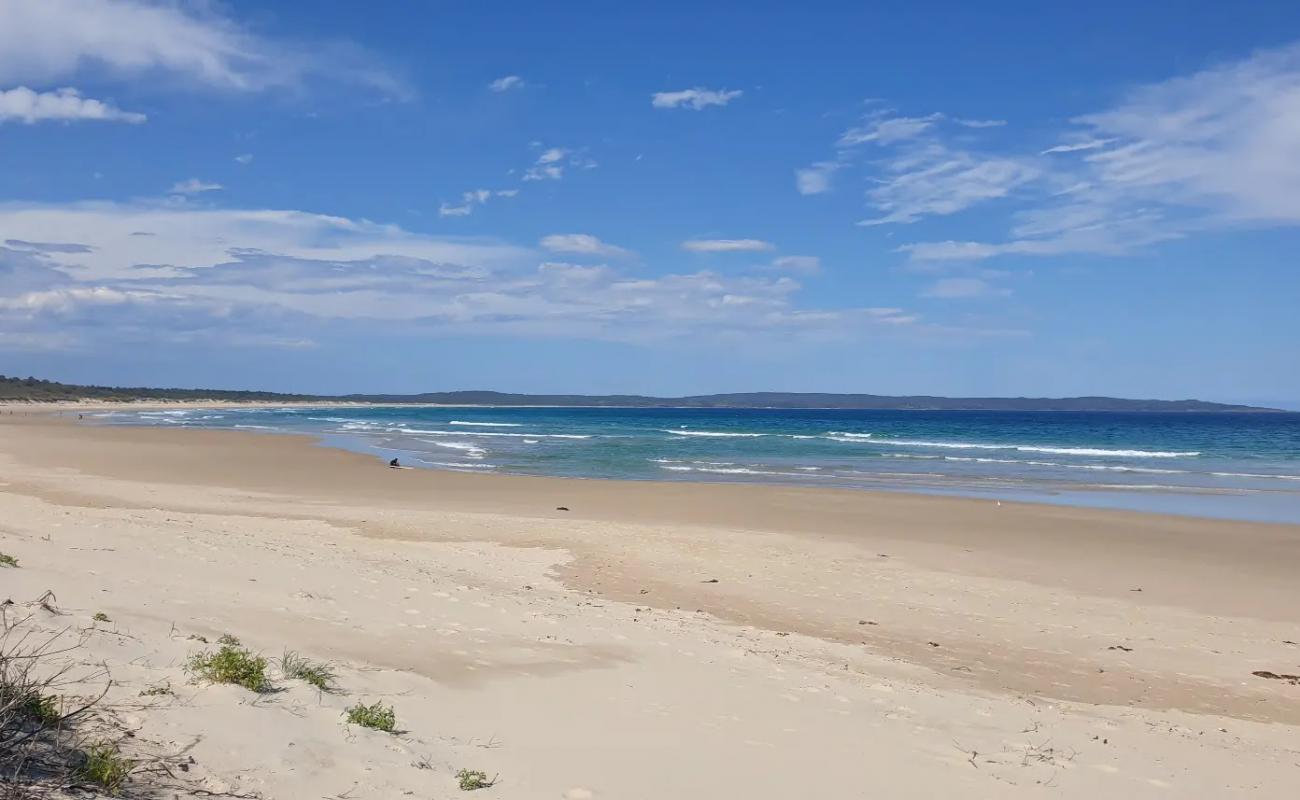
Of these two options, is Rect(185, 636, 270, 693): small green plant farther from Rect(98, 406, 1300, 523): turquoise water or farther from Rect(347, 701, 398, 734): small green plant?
Rect(98, 406, 1300, 523): turquoise water

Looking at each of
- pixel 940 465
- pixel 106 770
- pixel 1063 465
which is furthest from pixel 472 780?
pixel 1063 465

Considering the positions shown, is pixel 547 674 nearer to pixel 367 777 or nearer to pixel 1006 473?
pixel 367 777

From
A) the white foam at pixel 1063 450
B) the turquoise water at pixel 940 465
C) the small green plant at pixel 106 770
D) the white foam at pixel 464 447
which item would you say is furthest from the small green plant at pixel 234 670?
the white foam at pixel 1063 450

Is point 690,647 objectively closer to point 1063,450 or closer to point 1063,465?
point 1063,465

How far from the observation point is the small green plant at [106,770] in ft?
11.7

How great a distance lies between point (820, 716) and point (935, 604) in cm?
602

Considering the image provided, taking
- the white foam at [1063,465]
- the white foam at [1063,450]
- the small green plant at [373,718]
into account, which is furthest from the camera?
the white foam at [1063,450]

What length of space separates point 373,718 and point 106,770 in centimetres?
160

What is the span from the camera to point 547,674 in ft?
23.3

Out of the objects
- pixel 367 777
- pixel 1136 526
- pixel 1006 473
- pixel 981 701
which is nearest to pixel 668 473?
pixel 1006 473

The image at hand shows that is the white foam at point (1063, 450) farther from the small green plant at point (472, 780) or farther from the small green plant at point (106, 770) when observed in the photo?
the small green plant at point (106, 770)

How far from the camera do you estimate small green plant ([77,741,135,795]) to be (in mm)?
3577

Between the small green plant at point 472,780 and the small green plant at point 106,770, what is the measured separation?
148 cm

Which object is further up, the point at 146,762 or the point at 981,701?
the point at 146,762
